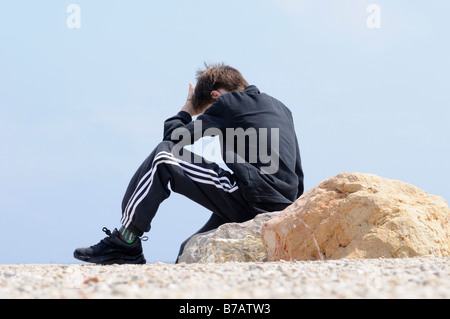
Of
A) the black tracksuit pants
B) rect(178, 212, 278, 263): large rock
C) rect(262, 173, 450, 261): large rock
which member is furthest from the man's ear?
rect(262, 173, 450, 261): large rock

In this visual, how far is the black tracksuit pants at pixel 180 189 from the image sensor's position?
14.5 ft

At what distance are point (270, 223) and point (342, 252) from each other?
0.62 meters

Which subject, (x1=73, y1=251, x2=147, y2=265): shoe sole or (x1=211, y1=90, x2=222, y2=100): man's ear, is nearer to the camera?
(x1=73, y1=251, x2=147, y2=265): shoe sole

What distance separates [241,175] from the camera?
4.55 m

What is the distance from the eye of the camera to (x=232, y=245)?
432 centimetres

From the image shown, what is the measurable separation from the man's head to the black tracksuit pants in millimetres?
732

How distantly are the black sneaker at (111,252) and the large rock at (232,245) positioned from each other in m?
0.43

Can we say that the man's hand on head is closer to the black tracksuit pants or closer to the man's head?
the man's head

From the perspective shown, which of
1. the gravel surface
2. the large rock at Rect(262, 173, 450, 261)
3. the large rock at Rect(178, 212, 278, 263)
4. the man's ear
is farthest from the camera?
the man's ear

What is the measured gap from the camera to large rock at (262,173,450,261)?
3746 millimetres

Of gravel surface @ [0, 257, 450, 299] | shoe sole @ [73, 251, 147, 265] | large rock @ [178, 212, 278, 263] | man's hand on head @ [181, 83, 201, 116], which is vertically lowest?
shoe sole @ [73, 251, 147, 265]

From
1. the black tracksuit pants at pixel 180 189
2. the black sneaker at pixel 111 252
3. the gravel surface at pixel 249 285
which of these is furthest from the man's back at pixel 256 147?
the gravel surface at pixel 249 285

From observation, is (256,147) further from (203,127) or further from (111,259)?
(111,259)
